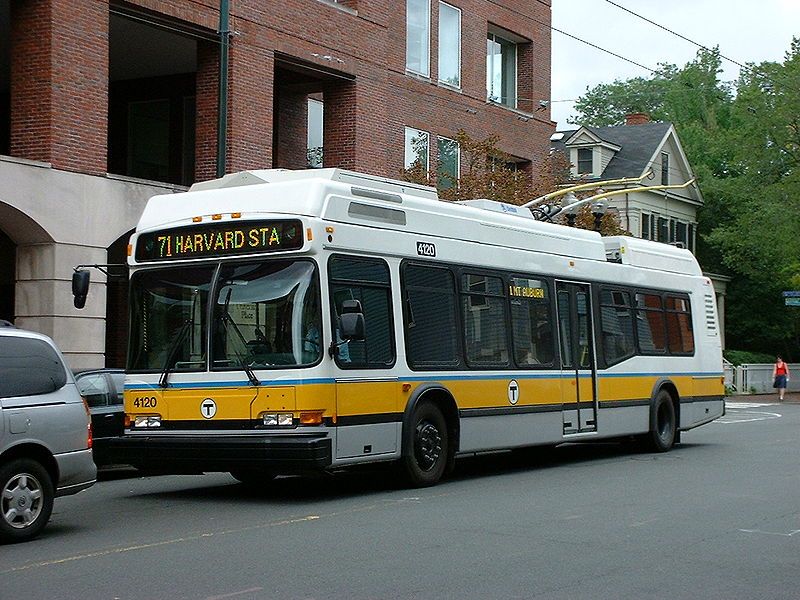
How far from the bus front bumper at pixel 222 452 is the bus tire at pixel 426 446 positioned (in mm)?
1573

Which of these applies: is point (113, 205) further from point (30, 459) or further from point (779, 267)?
point (779, 267)

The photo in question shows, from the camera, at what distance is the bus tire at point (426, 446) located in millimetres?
14102

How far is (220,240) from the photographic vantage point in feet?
44.0

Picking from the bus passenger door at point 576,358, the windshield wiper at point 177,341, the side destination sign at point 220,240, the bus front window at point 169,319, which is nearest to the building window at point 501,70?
the bus passenger door at point 576,358

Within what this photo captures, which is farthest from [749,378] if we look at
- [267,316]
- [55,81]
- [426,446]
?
[267,316]

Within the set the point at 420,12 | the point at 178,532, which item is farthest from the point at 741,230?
the point at 178,532

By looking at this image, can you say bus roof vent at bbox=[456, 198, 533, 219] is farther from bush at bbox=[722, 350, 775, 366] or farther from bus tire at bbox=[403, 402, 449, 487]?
bush at bbox=[722, 350, 775, 366]

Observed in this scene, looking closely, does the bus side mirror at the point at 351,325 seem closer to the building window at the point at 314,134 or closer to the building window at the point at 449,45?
the building window at the point at 314,134

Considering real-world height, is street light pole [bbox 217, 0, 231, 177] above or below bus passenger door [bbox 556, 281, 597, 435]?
above

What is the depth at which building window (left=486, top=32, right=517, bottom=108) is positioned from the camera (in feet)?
115

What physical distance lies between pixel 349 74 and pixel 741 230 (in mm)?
33563

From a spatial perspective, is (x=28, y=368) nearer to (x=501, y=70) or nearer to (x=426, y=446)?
(x=426, y=446)

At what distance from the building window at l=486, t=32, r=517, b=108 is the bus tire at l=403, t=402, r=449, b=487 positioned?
21052 mm

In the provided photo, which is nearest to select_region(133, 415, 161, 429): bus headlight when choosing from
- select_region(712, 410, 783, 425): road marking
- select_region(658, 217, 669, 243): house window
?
select_region(712, 410, 783, 425): road marking
